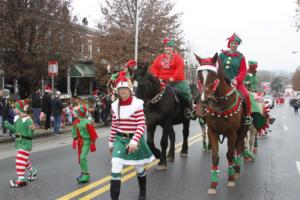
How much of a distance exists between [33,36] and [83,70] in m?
15.3

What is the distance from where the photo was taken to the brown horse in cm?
648

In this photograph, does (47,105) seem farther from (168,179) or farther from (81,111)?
(168,179)

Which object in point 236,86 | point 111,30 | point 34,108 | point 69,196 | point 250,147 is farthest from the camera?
point 111,30

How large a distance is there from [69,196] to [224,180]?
9.90 ft

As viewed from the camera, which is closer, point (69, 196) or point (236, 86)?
point (69, 196)

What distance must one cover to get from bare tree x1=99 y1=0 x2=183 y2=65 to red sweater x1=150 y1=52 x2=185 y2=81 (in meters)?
23.6

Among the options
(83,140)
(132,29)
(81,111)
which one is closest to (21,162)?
(83,140)

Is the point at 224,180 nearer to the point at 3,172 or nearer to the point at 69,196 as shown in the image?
the point at 69,196

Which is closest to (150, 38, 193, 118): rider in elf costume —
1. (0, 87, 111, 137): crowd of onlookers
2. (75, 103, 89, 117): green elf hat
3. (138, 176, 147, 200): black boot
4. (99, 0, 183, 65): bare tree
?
(75, 103, 89, 117): green elf hat

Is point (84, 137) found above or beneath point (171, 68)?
beneath

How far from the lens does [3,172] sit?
893 centimetres

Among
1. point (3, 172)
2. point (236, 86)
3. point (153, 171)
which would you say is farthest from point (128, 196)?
point (3, 172)

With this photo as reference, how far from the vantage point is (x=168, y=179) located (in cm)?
792

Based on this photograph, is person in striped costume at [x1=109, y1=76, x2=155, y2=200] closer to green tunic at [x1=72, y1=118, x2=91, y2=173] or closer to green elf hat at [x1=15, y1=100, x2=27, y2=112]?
green tunic at [x1=72, y1=118, x2=91, y2=173]
